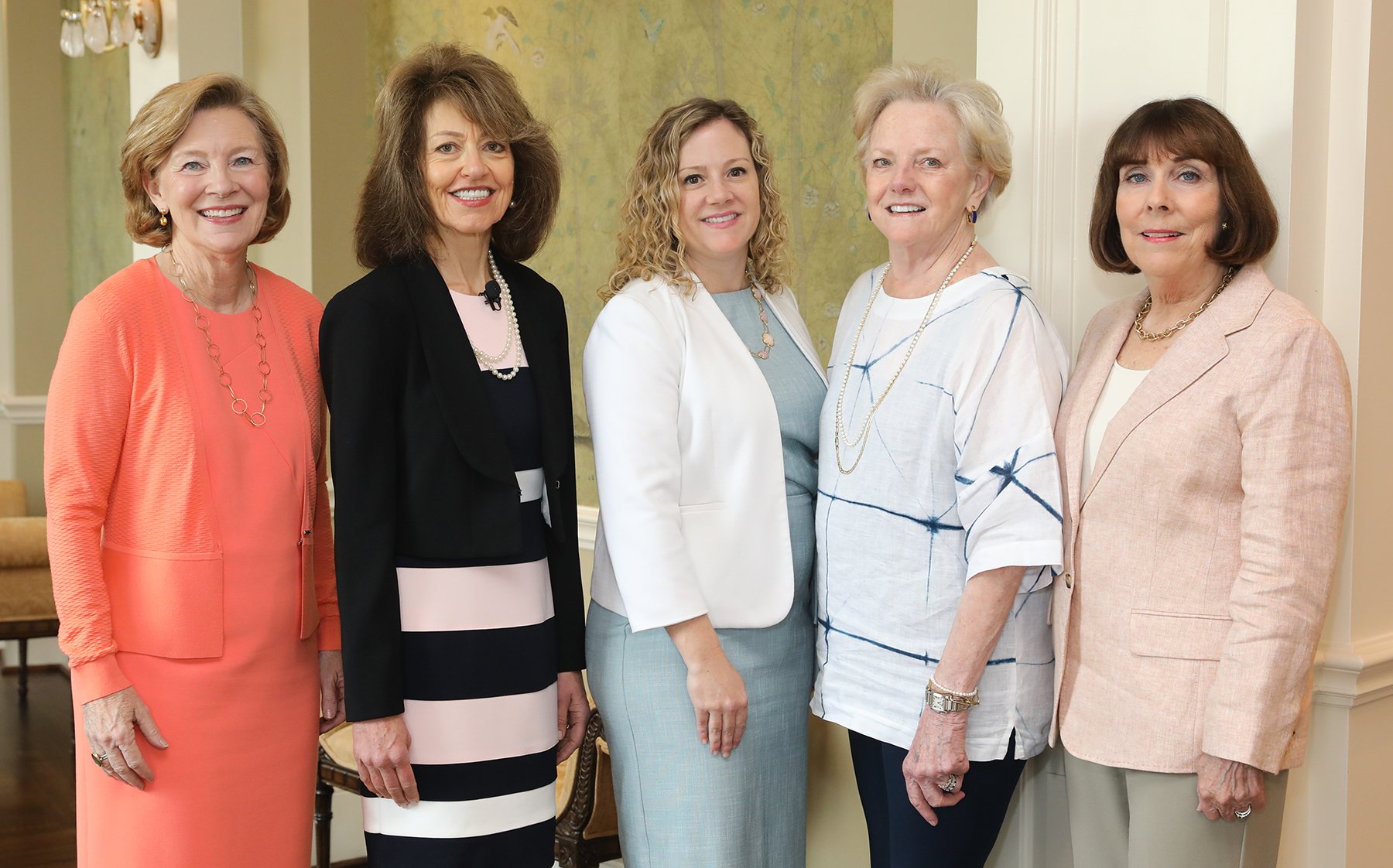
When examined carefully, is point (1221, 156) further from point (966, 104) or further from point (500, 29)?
point (500, 29)

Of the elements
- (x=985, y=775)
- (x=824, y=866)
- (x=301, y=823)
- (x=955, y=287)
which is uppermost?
(x=955, y=287)

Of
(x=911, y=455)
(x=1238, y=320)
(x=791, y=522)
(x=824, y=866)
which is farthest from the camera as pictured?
(x=824, y=866)

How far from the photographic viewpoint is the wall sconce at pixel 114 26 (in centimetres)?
422

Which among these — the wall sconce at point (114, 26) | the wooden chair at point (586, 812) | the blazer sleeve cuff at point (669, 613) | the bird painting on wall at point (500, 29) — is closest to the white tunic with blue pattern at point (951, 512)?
the blazer sleeve cuff at point (669, 613)

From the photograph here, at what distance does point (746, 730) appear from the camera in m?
1.91

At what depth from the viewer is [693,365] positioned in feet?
6.22

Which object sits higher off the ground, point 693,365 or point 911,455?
point 693,365

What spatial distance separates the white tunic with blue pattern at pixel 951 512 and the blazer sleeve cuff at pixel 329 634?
32.4 inches

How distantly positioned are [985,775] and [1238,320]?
763mm

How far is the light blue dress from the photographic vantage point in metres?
1.89

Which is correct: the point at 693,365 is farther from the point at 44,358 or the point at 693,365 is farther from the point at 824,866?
the point at 44,358

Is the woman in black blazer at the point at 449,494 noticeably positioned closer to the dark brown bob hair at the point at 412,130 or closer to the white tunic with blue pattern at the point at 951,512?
the dark brown bob hair at the point at 412,130

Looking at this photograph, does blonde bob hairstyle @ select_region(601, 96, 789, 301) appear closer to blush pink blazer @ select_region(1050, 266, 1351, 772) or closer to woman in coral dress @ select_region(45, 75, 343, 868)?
woman in coral dress @ select_region(45, 75, 343, 868)

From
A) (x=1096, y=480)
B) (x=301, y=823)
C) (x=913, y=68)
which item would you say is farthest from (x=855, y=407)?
→ (x=301, y=823)
